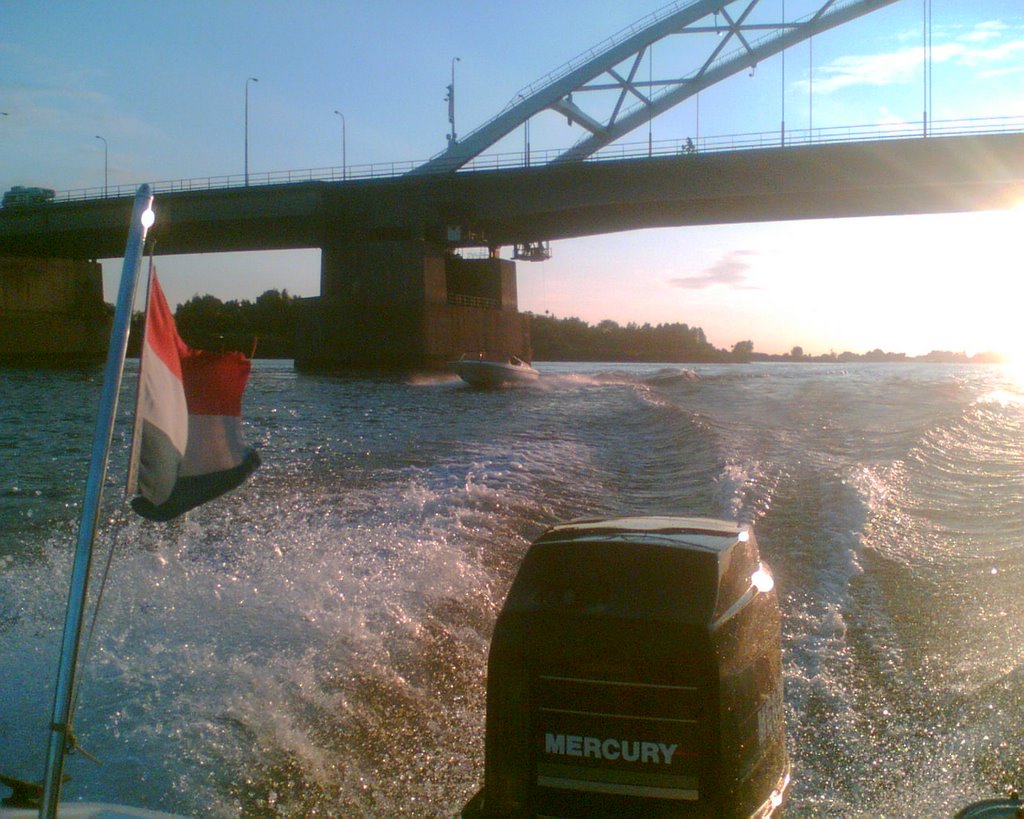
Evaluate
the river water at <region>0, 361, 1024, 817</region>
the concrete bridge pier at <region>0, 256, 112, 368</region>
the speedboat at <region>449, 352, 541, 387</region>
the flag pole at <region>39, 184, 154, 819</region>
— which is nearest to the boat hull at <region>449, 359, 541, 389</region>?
the speedboat at <region>449, 352, 541, 387</region>

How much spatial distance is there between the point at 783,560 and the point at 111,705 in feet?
17.0

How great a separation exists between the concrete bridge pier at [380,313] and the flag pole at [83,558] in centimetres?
4474

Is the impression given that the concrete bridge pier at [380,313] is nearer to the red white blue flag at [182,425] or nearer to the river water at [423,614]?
the river water at [423,614]

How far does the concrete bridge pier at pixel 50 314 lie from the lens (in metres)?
49.6

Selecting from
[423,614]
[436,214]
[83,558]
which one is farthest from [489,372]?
[83,558]

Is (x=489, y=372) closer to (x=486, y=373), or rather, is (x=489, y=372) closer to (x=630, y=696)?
(x=486, y=373)

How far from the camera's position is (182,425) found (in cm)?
320

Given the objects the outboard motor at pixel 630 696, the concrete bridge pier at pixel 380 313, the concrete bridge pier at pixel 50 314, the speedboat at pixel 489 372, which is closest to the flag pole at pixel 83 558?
the outboard motor at pixel 630 696

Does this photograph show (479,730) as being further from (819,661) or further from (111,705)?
(819,661)

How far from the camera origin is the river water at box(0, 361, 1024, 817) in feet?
14.0

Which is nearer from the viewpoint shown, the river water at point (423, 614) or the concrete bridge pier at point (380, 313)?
the river water at point (423, 614)

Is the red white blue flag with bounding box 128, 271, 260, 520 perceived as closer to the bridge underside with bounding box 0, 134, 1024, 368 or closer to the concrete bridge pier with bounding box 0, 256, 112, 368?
the bridge underside with bounding box 0, 134, 1024, 368

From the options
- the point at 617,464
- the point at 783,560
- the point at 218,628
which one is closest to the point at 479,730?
the point at 218,628

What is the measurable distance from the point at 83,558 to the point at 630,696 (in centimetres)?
161
